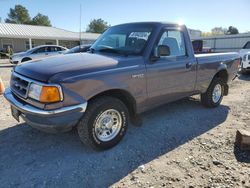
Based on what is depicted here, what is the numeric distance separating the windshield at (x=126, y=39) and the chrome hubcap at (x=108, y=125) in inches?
44.0

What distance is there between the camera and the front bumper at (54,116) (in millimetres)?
2859

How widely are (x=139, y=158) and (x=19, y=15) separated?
71926 mm

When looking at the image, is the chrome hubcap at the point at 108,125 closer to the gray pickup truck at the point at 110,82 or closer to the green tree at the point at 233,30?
the gray pickup truck at the point at 110,82

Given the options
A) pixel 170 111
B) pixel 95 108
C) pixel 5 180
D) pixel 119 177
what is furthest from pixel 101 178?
pixel 170 111

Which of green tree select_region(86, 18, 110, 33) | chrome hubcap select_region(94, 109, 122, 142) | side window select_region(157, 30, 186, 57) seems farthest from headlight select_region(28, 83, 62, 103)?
green tree select_region(86, 18, 110, 33)

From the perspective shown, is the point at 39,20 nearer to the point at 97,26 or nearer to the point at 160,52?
the point at 97,26

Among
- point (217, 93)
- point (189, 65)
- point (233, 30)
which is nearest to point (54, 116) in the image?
point (189, 65)

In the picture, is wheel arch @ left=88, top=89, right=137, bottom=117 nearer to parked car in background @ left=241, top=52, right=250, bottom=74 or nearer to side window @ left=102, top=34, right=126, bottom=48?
side window @ left=102, top=34, right=126, bottom=48

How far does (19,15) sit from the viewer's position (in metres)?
64.2

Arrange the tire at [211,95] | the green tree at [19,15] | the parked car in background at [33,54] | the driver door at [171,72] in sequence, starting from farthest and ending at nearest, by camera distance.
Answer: the green tree at [19,15] → the parked car in background at [33,54] → the tire at [211,95] → the driver door at [171,72]

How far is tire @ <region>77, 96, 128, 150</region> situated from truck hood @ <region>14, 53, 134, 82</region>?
1.61 feet

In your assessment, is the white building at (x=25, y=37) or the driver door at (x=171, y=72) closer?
the driver door at (x=171, y=72)

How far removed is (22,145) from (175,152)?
101 inches

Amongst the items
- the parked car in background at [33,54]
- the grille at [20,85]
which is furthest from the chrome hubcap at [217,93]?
the parked car in background at [33,54]
